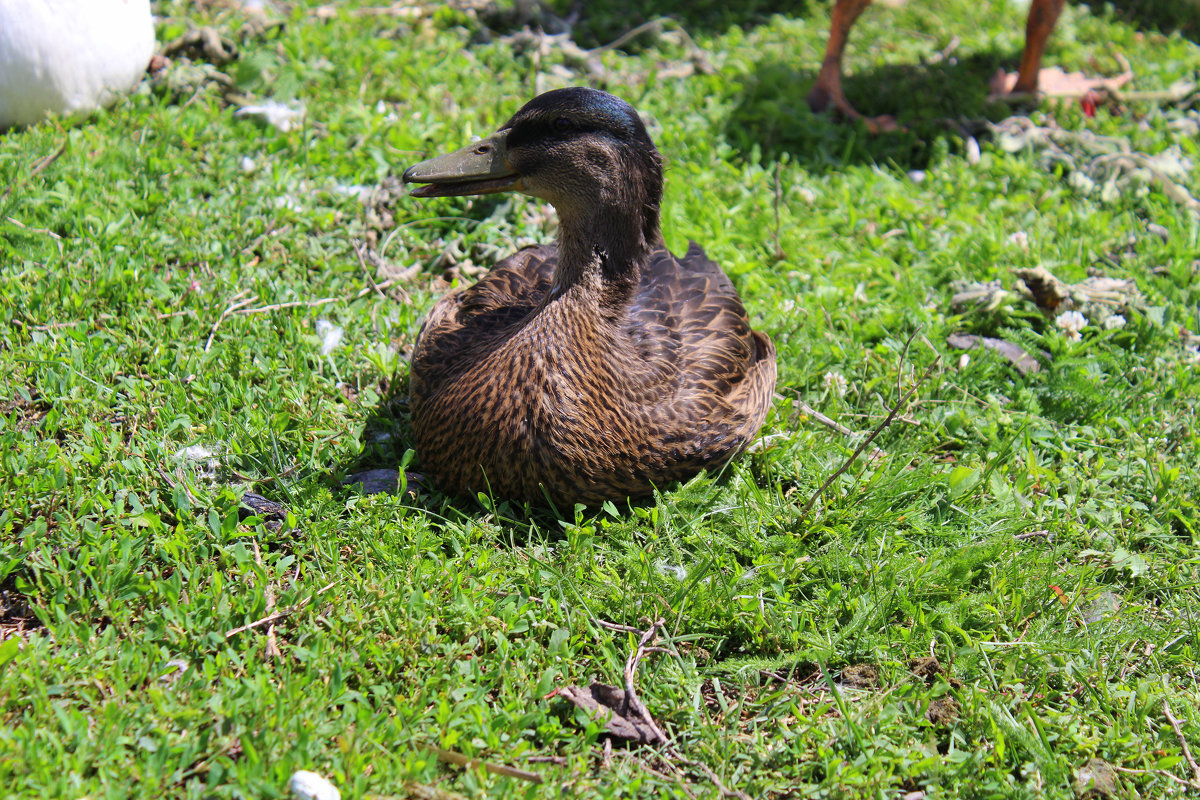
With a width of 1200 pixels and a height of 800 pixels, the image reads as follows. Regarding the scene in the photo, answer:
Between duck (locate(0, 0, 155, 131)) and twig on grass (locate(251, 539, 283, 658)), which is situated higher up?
duck (locate(0, 0, 155, 131))

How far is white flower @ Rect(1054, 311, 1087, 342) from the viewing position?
4.19 metres

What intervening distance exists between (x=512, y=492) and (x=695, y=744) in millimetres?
958

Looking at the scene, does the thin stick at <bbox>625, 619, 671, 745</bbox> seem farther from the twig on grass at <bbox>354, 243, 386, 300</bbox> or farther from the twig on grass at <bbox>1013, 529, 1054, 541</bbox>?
the twig on grass at <bbox>354, 243, 386, 300</bbox>

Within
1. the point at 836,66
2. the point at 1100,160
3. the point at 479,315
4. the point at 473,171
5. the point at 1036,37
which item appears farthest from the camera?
the point at 1036,37

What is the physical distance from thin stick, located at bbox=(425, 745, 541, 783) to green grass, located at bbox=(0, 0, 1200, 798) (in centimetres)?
3

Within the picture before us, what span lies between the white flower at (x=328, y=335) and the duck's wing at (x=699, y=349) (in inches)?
49.3

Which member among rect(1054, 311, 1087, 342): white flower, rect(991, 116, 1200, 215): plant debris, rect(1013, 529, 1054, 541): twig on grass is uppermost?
rect(991, 116, 1200, 215): plant debris

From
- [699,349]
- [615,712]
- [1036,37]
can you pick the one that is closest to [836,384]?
[699,349]

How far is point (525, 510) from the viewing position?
2.99 m

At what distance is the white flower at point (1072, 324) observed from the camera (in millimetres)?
4188

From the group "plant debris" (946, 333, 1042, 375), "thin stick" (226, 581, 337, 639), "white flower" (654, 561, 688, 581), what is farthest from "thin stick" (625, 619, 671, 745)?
"plant debris" (946, 333, 1042, 375)

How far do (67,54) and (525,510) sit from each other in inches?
130

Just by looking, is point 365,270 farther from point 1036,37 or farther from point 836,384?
point 1036,37

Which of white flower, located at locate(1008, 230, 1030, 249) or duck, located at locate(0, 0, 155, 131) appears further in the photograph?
white flower, located at locate(1008, 230, 1030, 249)
